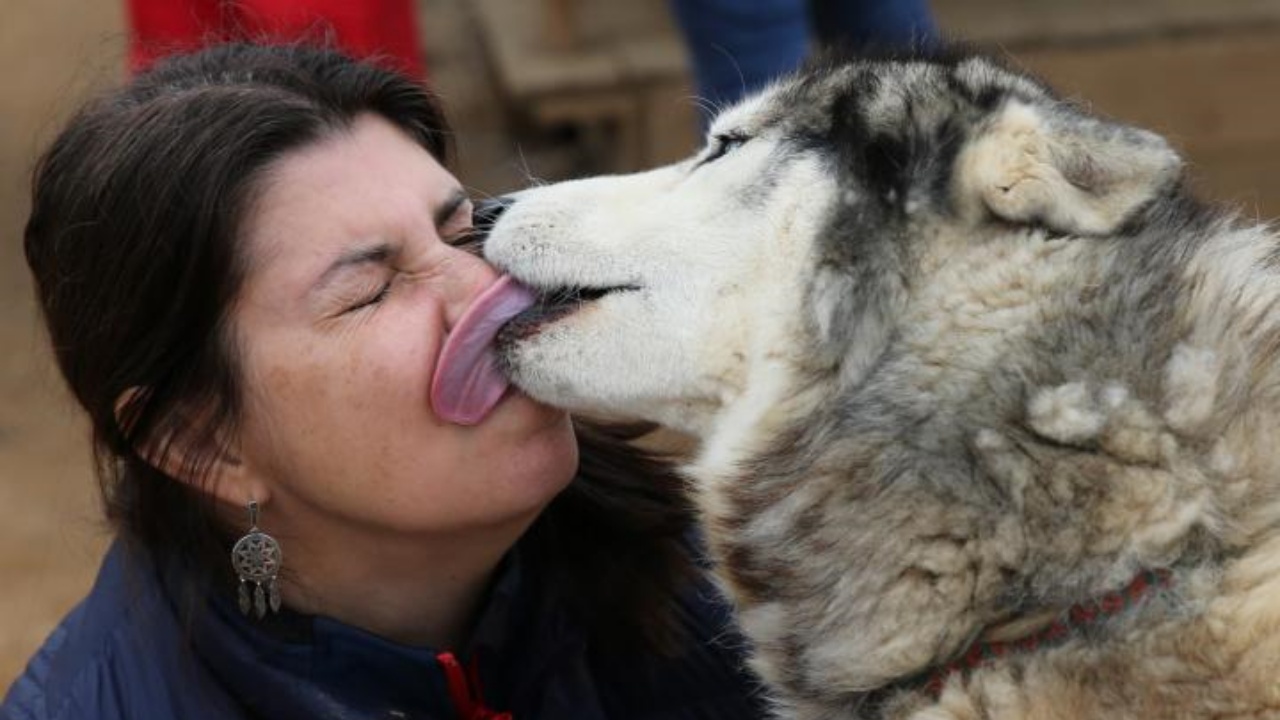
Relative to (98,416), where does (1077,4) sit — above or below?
below

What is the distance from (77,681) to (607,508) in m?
0.84

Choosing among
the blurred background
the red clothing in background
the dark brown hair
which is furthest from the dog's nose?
the blurred background

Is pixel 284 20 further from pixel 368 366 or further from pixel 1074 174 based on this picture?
pixel 1074 174

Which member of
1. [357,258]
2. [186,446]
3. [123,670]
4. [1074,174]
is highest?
[1074,174]

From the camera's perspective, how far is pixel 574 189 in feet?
8.00

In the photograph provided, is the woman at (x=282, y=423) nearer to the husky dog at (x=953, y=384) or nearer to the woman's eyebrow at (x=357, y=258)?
the woman's eyebrow at (x=357, y=258)

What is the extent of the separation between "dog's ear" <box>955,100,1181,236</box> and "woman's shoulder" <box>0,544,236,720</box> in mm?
1268

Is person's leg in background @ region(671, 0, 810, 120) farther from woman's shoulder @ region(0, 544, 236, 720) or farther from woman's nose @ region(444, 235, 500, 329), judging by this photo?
woman's shoulder @ region(0, 544, 236, 720)

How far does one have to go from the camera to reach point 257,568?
95.7 inches

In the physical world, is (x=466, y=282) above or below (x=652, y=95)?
above

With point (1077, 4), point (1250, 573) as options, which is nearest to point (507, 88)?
point (1077, 4)

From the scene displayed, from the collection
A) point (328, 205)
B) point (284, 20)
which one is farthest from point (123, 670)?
point (284, 20)

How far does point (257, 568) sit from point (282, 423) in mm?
214

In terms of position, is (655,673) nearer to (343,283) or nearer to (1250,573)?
(343,283)
